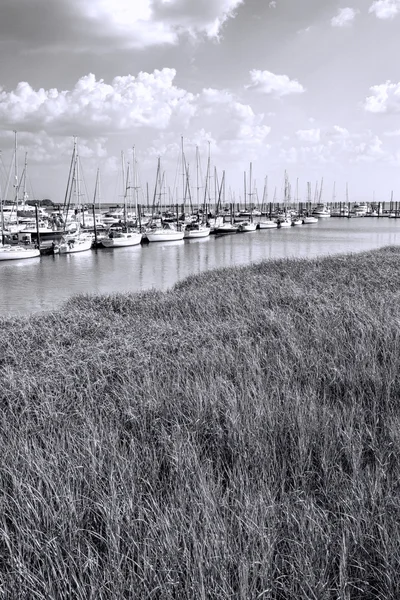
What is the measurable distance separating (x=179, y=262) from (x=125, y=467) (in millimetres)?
40404

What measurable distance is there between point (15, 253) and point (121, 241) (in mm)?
14752

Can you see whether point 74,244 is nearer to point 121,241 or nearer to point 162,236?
point 121,241

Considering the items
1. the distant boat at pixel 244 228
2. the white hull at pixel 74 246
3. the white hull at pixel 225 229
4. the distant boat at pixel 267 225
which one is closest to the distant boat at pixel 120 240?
the white hull at pixel 74 246

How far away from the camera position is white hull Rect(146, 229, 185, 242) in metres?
62.7

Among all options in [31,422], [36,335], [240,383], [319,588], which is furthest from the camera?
[36,335]

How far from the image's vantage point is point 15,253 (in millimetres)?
44125

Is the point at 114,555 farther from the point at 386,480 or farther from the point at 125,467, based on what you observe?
the point at 386,480

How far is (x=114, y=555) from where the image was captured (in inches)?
126

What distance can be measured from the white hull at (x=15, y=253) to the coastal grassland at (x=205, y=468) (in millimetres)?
36797

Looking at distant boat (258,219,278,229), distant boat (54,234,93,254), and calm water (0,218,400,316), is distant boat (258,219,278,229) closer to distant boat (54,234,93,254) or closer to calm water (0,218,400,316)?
calm water (0,218,400,316)

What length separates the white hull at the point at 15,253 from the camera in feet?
143

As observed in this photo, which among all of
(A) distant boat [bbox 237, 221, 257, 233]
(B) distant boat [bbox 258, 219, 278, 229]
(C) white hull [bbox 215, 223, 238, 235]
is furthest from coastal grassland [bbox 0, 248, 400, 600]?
(B) distant boat [bbox 258, 219, 278, 229]

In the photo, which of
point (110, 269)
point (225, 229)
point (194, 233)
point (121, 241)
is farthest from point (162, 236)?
point (110, 269)

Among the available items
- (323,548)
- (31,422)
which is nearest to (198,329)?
(31,422)
